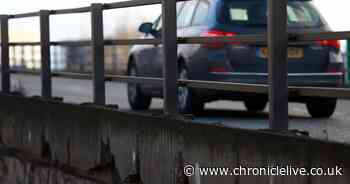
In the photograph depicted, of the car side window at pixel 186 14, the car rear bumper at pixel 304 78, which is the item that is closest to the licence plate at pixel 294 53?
the car rear bumper at pixel 304 78

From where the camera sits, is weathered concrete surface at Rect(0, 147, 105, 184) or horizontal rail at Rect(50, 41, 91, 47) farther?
horizontal rail at Rect(50, 41, 91, 47)

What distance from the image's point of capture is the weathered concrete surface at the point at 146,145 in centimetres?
565

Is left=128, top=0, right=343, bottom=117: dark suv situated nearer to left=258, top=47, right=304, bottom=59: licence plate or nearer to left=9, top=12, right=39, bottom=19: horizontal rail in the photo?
left=258, top=47, right=304, bottom=59: licence plate

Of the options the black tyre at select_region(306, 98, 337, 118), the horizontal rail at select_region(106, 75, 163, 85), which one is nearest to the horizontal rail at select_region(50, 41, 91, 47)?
the horizontal rail at select_region(106, 75, 163, 85)

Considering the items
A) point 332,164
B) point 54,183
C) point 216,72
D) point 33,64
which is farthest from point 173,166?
point 33,64

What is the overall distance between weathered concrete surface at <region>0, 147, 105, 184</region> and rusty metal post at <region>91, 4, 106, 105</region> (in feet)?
2.56

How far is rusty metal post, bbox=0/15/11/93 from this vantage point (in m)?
13.5

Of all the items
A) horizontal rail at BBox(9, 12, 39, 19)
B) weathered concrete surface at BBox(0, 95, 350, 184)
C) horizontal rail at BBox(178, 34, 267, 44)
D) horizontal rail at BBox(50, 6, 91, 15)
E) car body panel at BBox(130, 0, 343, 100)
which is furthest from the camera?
horizontal rail at BBox(9, 12, 39, 19)

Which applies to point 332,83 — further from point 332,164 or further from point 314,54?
point 332,164

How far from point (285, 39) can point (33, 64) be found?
929 centimetres

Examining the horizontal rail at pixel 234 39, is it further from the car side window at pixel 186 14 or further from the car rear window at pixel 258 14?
the car side window at pixel 186 14

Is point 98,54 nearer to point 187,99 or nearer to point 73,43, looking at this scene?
point 73,43

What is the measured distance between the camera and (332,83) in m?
11.6

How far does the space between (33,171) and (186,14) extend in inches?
139
